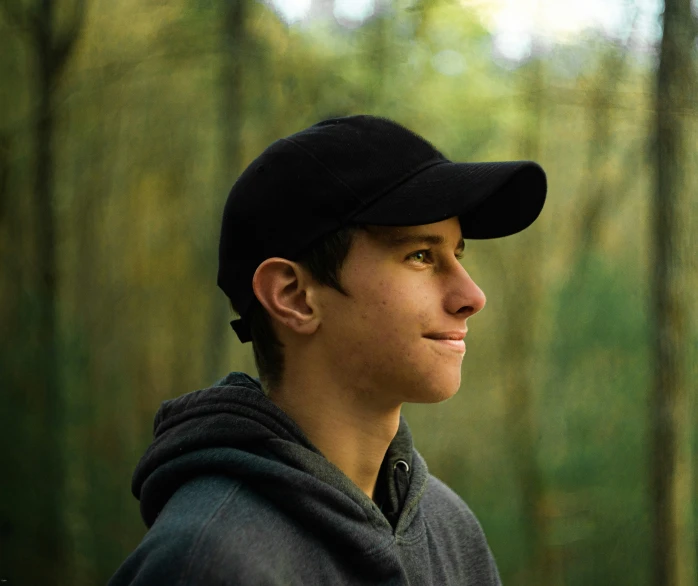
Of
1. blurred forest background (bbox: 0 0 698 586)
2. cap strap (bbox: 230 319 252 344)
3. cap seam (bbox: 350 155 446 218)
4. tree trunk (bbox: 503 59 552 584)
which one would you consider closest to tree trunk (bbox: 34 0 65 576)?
blurred forest background (bbox: 0 0 698 586)

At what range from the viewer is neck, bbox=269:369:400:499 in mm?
1094

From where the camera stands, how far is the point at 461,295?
108 centimetres

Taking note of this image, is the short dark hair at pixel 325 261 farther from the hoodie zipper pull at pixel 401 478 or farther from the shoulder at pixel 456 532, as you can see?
the shoulder at pixel 456 532

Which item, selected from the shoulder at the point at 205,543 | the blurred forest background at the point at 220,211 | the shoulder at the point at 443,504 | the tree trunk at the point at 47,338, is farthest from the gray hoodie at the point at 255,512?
the tree trunk at the point at 47,338

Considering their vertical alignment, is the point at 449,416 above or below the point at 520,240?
below

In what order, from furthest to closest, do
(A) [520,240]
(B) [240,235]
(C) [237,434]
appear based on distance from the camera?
(A) [520,240], (B) [240,235], (C) [237,434]

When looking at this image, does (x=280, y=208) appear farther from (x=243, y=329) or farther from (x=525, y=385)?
(x=525, y=385)

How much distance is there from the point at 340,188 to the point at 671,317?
2.64 m

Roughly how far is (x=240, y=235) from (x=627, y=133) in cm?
365

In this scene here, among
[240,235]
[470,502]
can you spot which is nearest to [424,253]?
[240,235]

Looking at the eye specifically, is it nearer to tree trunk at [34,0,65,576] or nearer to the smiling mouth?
the smiling mouth

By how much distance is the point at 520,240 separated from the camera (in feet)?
15.8

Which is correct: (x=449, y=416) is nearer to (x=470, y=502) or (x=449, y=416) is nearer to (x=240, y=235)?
(x=470, y=502)


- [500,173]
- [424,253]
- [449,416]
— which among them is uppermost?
[500,173]
